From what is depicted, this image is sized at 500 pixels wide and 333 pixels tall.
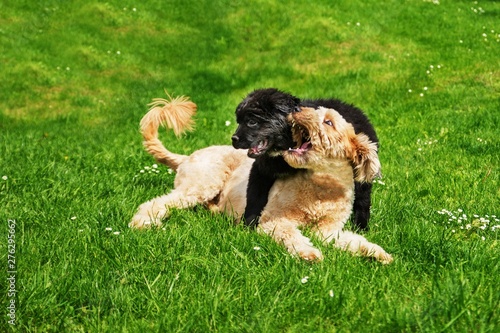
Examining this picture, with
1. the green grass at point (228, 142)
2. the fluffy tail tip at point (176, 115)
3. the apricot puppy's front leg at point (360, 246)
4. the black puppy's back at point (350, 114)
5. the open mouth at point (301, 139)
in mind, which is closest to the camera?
the green grass at point (228, 142)

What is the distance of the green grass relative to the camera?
304 cm

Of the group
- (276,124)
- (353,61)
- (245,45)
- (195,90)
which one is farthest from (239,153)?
(245,45)

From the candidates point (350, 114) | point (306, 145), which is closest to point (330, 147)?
point (306, 145)

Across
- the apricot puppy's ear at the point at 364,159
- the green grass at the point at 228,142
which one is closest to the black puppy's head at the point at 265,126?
the apricot puppy's ear at the point at 364,159

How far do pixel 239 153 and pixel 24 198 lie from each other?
2.19 metres

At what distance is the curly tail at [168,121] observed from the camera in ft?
18.1

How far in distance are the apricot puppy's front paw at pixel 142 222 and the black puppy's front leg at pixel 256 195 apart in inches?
30.8

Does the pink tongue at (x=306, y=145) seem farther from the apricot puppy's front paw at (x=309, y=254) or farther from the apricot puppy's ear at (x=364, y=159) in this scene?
the apricot puppy's front paw at (x=309, y=254)

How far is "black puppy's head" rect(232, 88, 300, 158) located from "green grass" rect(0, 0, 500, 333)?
70 centimetres

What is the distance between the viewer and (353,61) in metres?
12.4

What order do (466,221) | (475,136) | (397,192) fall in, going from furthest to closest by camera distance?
1. (475,136)
2. (397,192)
3. (466,221)

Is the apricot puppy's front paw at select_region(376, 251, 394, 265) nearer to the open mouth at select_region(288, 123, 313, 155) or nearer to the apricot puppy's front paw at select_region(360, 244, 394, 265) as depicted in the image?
the apricot puppy's front paw at select_region(360, 244, 394, 265)

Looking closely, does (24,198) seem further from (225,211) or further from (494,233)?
(494,233)

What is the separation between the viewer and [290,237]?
3.99 m
